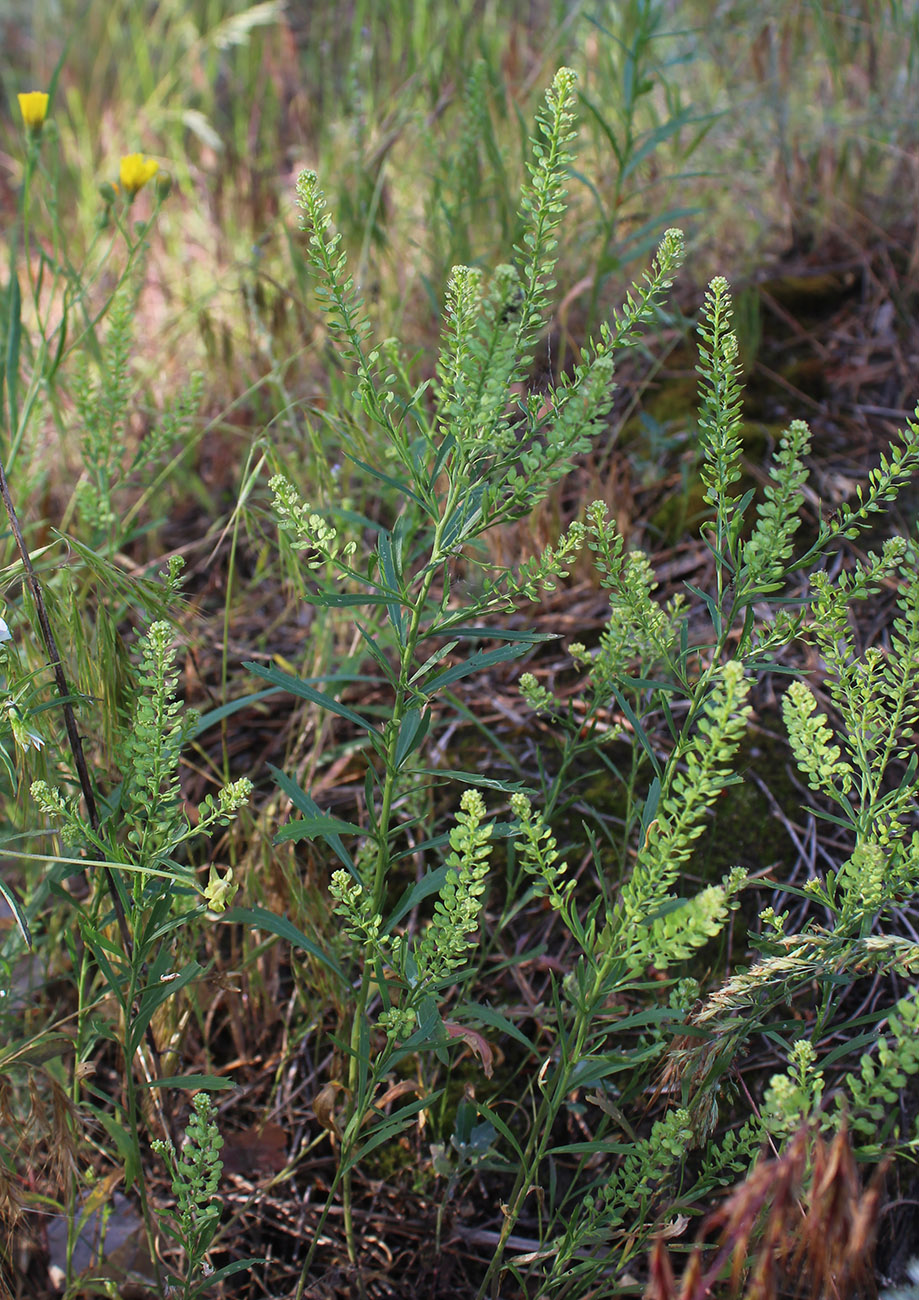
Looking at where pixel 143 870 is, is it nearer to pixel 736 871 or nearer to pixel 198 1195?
pixel 198 1195

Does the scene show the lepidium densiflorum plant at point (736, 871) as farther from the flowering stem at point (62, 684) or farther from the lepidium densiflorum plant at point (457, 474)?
the flowering stem at point (62, 684)

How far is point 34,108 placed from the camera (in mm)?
1887

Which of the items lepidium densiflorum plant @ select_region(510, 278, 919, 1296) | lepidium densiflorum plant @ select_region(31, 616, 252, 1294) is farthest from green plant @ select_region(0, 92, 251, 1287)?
lepidium densiflorum plant @ select_region(510, 278, 919, 1296)

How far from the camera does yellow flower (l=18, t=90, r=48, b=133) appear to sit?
6.12ft

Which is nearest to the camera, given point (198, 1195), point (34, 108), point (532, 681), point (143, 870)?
point (143, 870)

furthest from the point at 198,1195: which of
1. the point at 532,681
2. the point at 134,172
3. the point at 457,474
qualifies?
the point at 134,172

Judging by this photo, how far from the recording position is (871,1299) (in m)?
1.08

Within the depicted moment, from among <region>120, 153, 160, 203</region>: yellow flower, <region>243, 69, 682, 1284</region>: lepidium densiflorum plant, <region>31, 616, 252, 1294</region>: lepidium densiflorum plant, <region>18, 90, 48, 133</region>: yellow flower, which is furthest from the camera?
<region>120, 153, 160, 203</region>: yellow flower

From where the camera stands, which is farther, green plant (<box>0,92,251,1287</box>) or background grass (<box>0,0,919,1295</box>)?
background grass (<box>0,0,919,1295</box>)

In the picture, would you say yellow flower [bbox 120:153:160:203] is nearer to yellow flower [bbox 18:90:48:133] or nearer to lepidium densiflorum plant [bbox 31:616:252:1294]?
yellow flower [bbox 18:90:48:133]

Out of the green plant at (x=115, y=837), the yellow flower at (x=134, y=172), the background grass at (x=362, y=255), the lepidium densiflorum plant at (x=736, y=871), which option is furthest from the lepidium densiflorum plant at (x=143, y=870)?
the yellow flower at (x=134, y=172)

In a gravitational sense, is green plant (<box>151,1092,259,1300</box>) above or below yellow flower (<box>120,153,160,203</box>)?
below

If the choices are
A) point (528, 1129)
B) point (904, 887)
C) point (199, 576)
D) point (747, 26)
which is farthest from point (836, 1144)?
point (747, 26)

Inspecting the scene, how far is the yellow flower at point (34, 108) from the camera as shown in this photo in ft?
6.12
